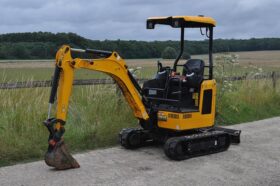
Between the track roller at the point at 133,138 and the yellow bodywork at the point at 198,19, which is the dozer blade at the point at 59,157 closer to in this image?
the track roller at the point at 133,138

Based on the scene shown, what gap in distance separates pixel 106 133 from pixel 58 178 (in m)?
2.78

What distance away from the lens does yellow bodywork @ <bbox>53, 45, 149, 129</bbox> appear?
294 inches

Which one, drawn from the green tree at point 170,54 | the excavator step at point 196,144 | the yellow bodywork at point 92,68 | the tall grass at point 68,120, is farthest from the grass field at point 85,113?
the excavator step at point 196,144

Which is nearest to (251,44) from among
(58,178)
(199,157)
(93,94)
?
(93,94)

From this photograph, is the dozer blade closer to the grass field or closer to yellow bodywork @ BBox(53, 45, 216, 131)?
yellow bodywork @ BBox(53, 45, 216, 131)

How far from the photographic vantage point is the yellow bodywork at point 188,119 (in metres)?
8.59

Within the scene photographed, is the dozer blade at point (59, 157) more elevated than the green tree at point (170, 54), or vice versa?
the green tree at point (170, 54)

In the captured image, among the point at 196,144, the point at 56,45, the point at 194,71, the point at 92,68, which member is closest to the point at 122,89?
the point at 92,68

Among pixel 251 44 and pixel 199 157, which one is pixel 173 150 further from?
pixel 251 44

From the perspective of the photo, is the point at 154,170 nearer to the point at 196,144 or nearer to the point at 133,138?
the point at 196,144

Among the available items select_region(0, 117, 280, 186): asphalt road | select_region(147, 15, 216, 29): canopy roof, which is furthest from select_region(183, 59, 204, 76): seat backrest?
select_region(0, 117, 280, 186): asphalt road

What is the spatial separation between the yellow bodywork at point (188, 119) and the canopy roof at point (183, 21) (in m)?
1.16

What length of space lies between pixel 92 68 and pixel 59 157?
1602mm

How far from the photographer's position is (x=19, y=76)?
38.7ft
